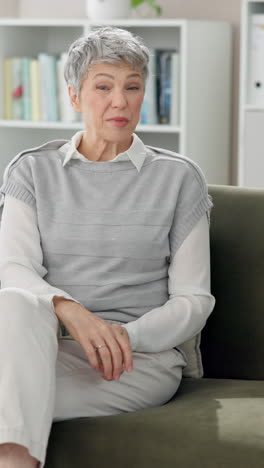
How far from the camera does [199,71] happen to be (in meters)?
3.86

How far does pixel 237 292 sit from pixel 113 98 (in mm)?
523

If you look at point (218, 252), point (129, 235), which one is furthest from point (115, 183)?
point (218, 252)

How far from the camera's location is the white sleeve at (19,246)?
193 cm

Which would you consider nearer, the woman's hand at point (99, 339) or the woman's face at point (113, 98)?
the woman's hand at point (99, 339)

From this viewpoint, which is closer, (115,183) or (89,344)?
(89,344)

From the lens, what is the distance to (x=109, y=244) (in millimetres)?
1959

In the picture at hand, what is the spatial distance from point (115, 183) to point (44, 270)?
24 centimetres

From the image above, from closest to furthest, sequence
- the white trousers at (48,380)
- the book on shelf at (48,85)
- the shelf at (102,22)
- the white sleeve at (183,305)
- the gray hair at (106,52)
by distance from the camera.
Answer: the white trousers at (48,380), the white sleeve at (183,305), the gray hair at (106,52), the shelf at (102,22), the book on shelf at (48,85)

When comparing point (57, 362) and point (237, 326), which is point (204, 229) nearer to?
point (237, 326)

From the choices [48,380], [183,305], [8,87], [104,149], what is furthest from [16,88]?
[48,380]

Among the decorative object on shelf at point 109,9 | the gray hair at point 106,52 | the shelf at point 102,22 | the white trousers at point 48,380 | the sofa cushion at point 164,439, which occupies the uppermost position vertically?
the decorative object on shelf at point 109,9

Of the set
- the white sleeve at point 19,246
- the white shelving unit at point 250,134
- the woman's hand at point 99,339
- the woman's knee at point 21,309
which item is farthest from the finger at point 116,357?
the white shelving unit at point 250,134

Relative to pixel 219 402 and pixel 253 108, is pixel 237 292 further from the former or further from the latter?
pixel 253 108

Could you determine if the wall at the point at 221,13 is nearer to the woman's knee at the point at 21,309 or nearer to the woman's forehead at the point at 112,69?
the woman's forehead at the point at 112,69
